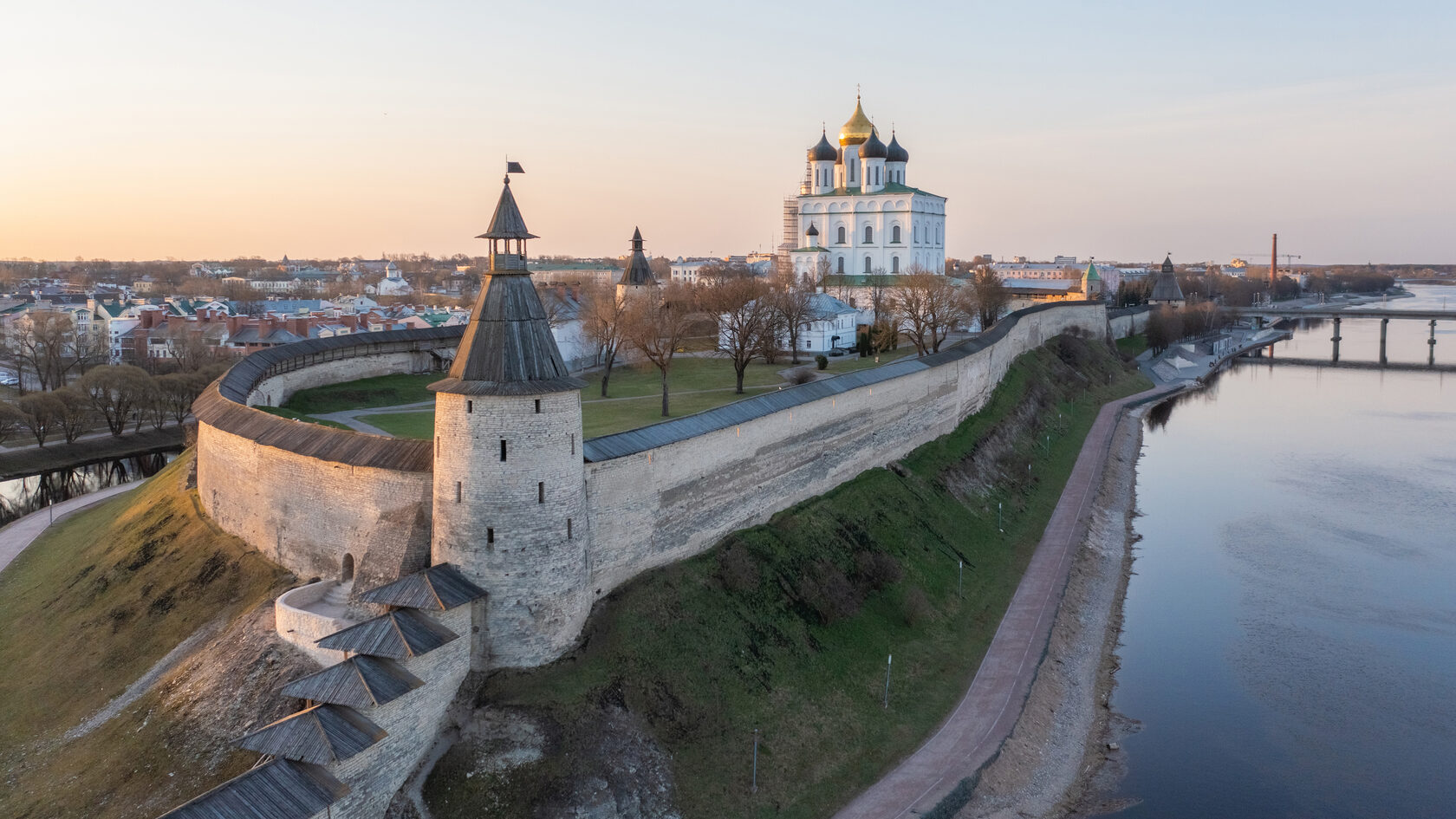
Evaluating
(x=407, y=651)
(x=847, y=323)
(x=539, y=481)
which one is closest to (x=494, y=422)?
(x=539, y=481)

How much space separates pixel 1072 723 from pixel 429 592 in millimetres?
10600

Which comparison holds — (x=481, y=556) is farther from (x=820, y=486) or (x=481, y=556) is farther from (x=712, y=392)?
(x=712, y=392)

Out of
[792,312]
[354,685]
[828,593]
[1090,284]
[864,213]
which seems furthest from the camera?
[1090,284]

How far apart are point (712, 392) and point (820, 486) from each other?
7.86 meters

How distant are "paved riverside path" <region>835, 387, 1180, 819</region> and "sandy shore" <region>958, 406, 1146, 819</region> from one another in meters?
0.23

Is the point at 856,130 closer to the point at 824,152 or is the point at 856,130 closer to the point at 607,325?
the point at 824,152

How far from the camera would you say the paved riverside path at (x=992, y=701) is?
47.2ft

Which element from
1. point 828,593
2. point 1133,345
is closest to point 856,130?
point 1133,345

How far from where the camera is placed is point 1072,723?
17000 millimetres

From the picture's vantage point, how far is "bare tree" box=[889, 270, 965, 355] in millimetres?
38406

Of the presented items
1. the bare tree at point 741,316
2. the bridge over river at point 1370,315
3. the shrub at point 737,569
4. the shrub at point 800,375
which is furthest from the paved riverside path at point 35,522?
the bridge over river at point 1370,315

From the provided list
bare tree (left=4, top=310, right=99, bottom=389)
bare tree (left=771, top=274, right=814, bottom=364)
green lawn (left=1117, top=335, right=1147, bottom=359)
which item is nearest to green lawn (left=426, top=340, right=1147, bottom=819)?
bare tree (left=771, top=274, right=814, bottom=364)

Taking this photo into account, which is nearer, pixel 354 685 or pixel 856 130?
pixel 354 685

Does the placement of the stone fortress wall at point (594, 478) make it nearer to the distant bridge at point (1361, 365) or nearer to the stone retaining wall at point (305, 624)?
the stone retaining wall at point (305, 624)
